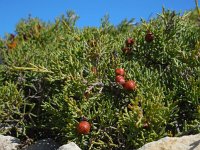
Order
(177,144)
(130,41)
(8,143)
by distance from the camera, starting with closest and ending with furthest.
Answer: (177,144) → (8,143) → (130,41)

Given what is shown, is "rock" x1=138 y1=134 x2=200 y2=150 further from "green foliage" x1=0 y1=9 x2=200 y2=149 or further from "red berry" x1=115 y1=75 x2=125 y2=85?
"red berry" x1=115 y1=75 x2=125 y2=85

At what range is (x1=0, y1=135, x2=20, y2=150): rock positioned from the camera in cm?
555

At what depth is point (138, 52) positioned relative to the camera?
19.3ft

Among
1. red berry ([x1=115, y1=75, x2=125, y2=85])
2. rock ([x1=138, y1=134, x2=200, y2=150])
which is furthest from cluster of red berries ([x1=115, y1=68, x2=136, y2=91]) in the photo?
rock ([x1=138, y1=134, x2=200, y2=150])

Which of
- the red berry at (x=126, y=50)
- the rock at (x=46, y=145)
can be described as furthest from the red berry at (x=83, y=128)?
the red berry at (x=126, y=50)

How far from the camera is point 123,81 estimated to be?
482 centimetres

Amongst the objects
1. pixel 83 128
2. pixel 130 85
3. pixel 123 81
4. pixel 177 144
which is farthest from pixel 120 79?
pixel 177 144

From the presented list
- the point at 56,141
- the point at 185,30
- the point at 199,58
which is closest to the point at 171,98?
the point at 199,58

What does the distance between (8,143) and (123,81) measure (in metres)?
2.02

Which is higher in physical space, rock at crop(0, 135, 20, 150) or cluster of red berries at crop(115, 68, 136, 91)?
cluster of red berries at crop(115, 68, 136, 91)

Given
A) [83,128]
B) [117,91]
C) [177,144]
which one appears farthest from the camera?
[117,91]

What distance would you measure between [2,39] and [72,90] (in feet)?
16.3

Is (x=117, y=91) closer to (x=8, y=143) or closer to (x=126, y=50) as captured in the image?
(x=126, y=50)

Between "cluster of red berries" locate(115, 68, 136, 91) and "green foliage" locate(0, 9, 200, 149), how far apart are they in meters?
0.09
